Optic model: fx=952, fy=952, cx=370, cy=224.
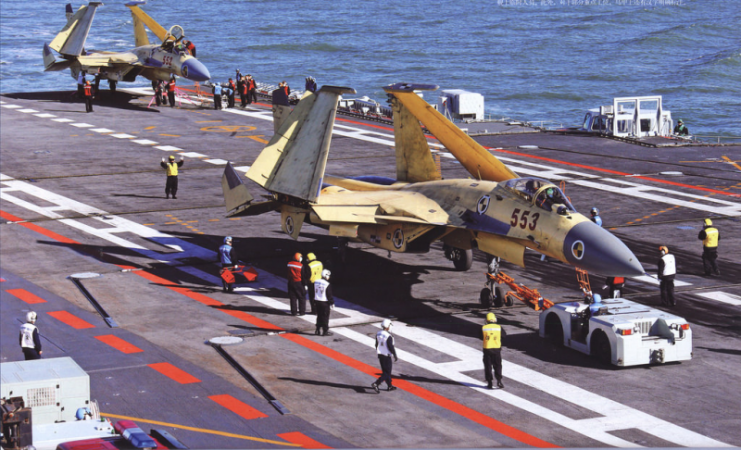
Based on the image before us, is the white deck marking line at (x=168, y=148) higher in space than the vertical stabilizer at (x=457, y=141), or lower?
lower

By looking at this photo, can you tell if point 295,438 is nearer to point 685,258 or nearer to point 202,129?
point 685,258

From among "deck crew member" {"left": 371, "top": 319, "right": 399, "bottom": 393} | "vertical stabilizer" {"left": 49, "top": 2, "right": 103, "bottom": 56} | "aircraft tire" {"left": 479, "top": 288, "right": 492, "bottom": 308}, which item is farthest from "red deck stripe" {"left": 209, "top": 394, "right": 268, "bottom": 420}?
"vertical stabilizer" {"left": 49, "top": 2, "right": 103, "bottom": 56}

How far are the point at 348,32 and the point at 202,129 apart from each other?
89.2 m

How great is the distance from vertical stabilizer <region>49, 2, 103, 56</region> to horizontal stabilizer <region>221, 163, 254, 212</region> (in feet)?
119

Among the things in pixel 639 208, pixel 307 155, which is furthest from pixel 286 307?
pixel 639 208

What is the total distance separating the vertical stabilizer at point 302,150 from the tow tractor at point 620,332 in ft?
28.6

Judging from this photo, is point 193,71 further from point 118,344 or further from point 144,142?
point 118,344

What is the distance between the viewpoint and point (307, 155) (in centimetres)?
3059

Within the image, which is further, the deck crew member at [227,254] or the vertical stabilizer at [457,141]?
the vertical stabilizer at [457,141]

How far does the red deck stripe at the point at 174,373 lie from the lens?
912 inches

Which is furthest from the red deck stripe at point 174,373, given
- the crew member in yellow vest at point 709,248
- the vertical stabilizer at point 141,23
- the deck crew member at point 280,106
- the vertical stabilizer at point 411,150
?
the vertical stabilizer at point 141,23

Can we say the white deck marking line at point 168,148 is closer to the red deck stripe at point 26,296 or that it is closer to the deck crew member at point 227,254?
the red deck stripe at point 26,296

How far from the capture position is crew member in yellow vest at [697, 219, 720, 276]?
31.9m

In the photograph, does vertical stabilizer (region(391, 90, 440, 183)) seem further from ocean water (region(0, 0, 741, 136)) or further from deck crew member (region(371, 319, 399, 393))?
ocean water (region(0, 0, 741, 136))
